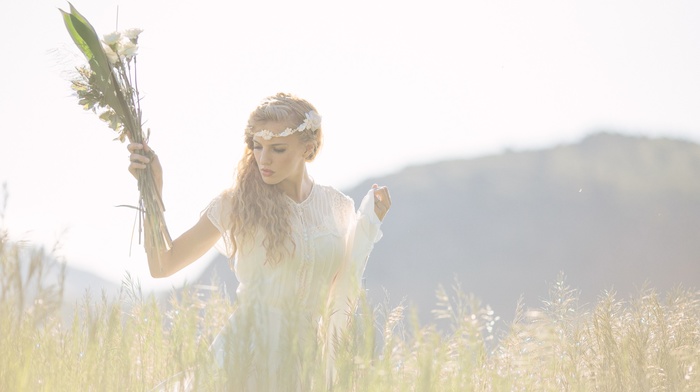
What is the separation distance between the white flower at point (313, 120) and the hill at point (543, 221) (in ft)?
76.8

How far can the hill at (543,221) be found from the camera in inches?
1127

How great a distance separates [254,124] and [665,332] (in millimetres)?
2053

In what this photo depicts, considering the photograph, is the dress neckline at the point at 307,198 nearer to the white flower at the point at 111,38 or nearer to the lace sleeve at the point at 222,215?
the lace sleeve at the point at 222,215

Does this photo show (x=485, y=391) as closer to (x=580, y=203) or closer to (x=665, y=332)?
(x=665, y=332)

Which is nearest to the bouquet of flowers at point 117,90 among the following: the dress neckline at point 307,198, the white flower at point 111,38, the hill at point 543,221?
the white flower at point 111,38

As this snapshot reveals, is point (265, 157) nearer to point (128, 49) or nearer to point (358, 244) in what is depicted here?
point (358, 244)

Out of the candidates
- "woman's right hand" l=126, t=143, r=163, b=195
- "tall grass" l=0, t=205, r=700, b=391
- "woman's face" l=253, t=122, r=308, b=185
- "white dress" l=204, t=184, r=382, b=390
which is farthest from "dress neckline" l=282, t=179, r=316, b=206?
"tall grass" l=0, t=205, r=700, b=391

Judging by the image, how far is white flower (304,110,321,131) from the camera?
417 cm

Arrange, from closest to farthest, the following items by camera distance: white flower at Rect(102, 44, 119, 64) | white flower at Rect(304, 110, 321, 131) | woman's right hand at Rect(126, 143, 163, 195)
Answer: woman's right hand at Rect(126, 143, 163, 195), white flower at Rect(102, 44, 119, 64), white flower at Rect(304, 110, 321, 131)

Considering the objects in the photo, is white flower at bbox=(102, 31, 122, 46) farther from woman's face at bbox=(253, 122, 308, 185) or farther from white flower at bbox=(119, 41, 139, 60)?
woman's face at bbox=(253, 122, 308, 185)

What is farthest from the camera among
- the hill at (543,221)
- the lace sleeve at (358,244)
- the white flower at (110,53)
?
the hill at (543,221)

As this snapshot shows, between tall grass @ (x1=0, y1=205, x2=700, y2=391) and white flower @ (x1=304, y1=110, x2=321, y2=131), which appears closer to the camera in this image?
tall grass @ (x1=0, y1=205, x2=700, y2=391)

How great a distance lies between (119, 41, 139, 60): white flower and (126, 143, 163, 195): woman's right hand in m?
0.42

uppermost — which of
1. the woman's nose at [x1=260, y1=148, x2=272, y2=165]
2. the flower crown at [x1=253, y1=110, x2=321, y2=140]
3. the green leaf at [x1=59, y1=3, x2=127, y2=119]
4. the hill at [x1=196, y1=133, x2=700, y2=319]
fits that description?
the green leaf at [x1=59, y1=3, x2=127, y2=119]
